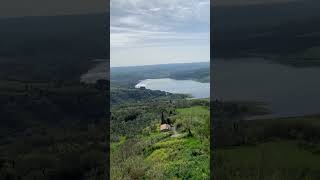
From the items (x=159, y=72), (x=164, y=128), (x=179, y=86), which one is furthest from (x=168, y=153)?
(x=159, y=72)

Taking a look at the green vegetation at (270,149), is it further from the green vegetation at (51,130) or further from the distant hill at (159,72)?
the green vegetation at (51,130)

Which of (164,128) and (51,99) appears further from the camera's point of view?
(164,128)

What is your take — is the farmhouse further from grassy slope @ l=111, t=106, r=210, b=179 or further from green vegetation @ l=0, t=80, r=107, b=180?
green vegetation @ l=0, t=80, r=107, b=180

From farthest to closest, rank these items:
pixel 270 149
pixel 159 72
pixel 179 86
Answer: pixel 179 86
pixel 159 72
pixel 270 149

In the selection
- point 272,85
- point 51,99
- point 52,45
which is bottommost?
point 51,99

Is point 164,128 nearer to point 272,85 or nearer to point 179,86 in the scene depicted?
point 179,86

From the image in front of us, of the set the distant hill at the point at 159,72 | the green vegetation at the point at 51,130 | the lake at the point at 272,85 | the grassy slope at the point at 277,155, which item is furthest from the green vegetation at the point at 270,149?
the green vegetation at the point at 51,130

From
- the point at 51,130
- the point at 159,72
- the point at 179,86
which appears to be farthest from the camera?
the point at 179,86
